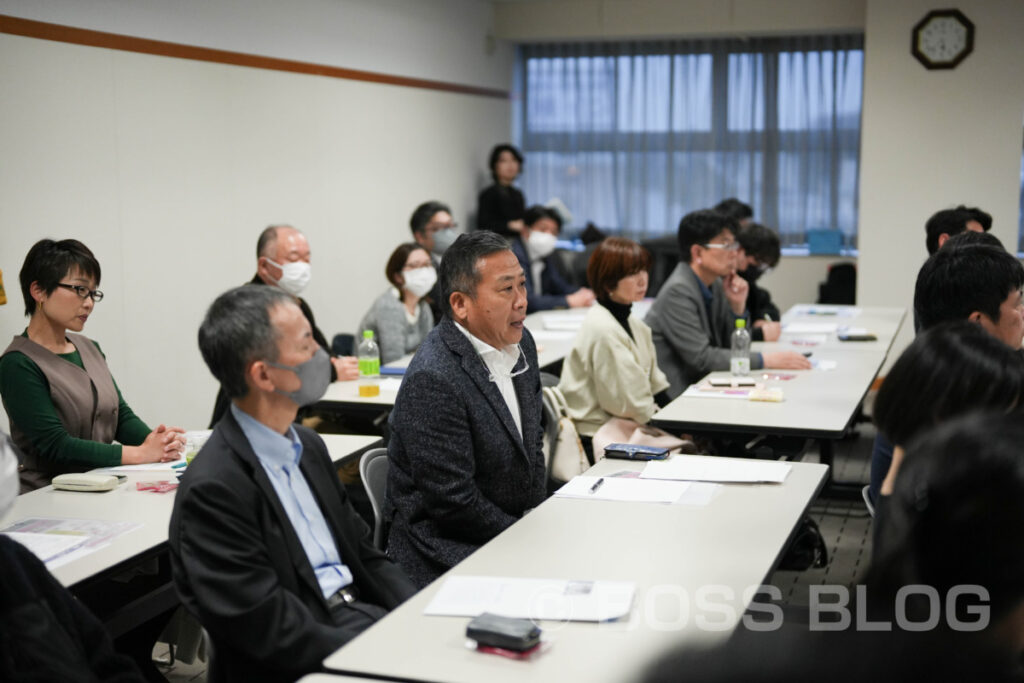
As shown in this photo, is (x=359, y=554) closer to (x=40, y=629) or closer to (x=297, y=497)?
(x=297, y=497)

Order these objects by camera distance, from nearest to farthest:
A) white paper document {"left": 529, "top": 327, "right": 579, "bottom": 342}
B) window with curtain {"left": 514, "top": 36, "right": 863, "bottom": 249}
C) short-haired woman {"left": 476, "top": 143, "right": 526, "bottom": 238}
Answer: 1. white paper document {"left": 529, "top": 327, "right": 579, "bottom": 342}
2. short-haired woman {"left": 476, "top": 143, "right": 526, "bottom": 238}
3. window with curtain {"left": 514, "top": 36, "right": 863, "bottom": 249}

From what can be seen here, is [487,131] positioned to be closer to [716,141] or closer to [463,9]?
[463,9]

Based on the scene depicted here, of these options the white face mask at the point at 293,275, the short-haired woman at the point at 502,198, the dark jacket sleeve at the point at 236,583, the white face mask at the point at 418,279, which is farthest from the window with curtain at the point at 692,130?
the dark jacket sleeve at the point at 236,583

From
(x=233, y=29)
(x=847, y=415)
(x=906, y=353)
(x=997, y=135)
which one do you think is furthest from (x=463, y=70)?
(x=906, y=353)

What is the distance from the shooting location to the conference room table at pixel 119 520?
8.25 feet

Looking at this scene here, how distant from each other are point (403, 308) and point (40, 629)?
375 cm

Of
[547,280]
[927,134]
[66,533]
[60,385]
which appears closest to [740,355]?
[60,385]

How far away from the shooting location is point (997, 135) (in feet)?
26.1

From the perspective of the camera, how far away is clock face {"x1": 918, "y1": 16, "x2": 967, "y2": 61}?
7926 millimetres

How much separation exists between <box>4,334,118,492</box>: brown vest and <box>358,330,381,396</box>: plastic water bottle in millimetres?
1131

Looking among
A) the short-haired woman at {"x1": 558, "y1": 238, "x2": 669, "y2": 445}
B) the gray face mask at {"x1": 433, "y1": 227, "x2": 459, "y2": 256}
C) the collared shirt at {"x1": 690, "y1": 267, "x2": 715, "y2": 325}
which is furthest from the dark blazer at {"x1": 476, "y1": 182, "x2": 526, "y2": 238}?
the short-haired woman at {"x1": 558, "y1": 238, "x2": 669, "y2": 445}

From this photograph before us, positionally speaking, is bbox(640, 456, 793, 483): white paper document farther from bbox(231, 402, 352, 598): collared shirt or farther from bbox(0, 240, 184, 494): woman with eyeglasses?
bbox(0, 240, 184, 494): woman with eyeglasses

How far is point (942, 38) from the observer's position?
7.97 m

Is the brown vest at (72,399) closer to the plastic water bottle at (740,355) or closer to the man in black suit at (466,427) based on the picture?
the man in black suit at (466,427)
